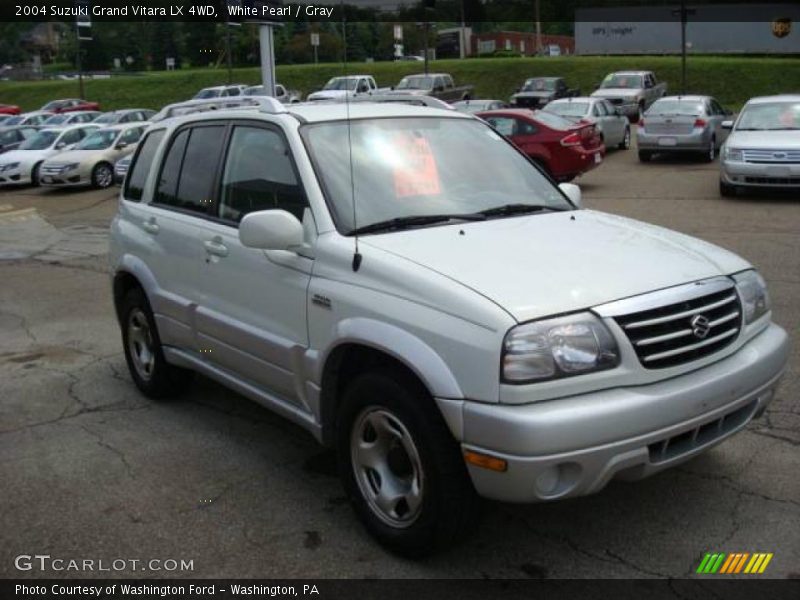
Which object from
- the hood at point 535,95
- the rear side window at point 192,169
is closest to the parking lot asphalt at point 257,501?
the rear side window at point 192,169

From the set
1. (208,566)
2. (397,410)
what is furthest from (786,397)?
(208,566)

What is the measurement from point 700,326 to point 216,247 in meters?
2.44

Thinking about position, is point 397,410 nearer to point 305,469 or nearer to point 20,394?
point 305,469

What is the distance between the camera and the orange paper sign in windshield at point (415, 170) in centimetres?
392

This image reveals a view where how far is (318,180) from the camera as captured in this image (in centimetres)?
380

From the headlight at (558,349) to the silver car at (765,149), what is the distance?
10.9 meters

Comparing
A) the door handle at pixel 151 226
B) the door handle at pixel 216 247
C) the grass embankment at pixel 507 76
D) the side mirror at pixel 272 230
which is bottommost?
the door handle at pixel 216 247

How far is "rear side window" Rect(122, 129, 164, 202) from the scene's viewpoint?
5398 millimetres

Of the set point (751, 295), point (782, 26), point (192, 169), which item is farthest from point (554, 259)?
point (782, 26)

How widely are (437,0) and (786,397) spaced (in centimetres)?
308

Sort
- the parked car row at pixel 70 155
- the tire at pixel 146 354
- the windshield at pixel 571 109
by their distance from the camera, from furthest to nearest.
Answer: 1. the parked car row at pixel 70 155
2. the windshield at pixel 571 109
3. the tire at pixel 146 354

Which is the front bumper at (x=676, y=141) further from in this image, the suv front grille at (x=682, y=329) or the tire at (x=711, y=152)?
the suv front grille at (x=682, y=329)

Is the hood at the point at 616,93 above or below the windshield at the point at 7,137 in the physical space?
above

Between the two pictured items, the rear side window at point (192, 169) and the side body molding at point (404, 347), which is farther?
the rear side window at point (192, 169)
